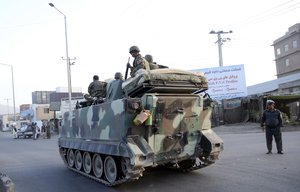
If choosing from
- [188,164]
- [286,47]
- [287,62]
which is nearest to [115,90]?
[188,164]

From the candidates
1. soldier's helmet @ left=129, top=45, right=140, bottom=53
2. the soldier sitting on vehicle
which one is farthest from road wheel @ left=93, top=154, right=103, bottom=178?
soldier's helmet @ left=129, top=45, right=140, bottom=53

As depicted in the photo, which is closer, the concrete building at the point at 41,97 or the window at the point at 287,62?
the window at the point at 287,62

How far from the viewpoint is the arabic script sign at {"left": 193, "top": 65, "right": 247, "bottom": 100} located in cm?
3425

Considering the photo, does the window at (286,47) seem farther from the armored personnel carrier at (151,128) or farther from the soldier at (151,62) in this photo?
the soldier at (151,62)

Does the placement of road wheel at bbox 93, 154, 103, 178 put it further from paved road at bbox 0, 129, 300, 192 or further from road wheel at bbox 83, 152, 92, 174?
road wheel at bbox 83, 152, 92, 174

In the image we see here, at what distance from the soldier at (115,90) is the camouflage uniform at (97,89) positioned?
92cm

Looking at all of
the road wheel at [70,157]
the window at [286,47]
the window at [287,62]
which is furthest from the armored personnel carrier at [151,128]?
the window at [286,47]

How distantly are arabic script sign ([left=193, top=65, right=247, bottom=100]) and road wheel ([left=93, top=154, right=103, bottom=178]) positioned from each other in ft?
81.7

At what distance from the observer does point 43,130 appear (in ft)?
139

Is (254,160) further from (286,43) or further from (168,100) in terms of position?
(286,43)

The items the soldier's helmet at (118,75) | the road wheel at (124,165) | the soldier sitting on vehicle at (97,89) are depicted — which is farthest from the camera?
the soldier sitting on vehicle at (97,89)

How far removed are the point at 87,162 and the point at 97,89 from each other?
6.36 ft

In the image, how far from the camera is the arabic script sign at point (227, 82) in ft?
112

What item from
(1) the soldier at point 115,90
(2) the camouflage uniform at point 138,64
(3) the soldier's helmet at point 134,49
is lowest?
(1) the soldier at point 115,90
